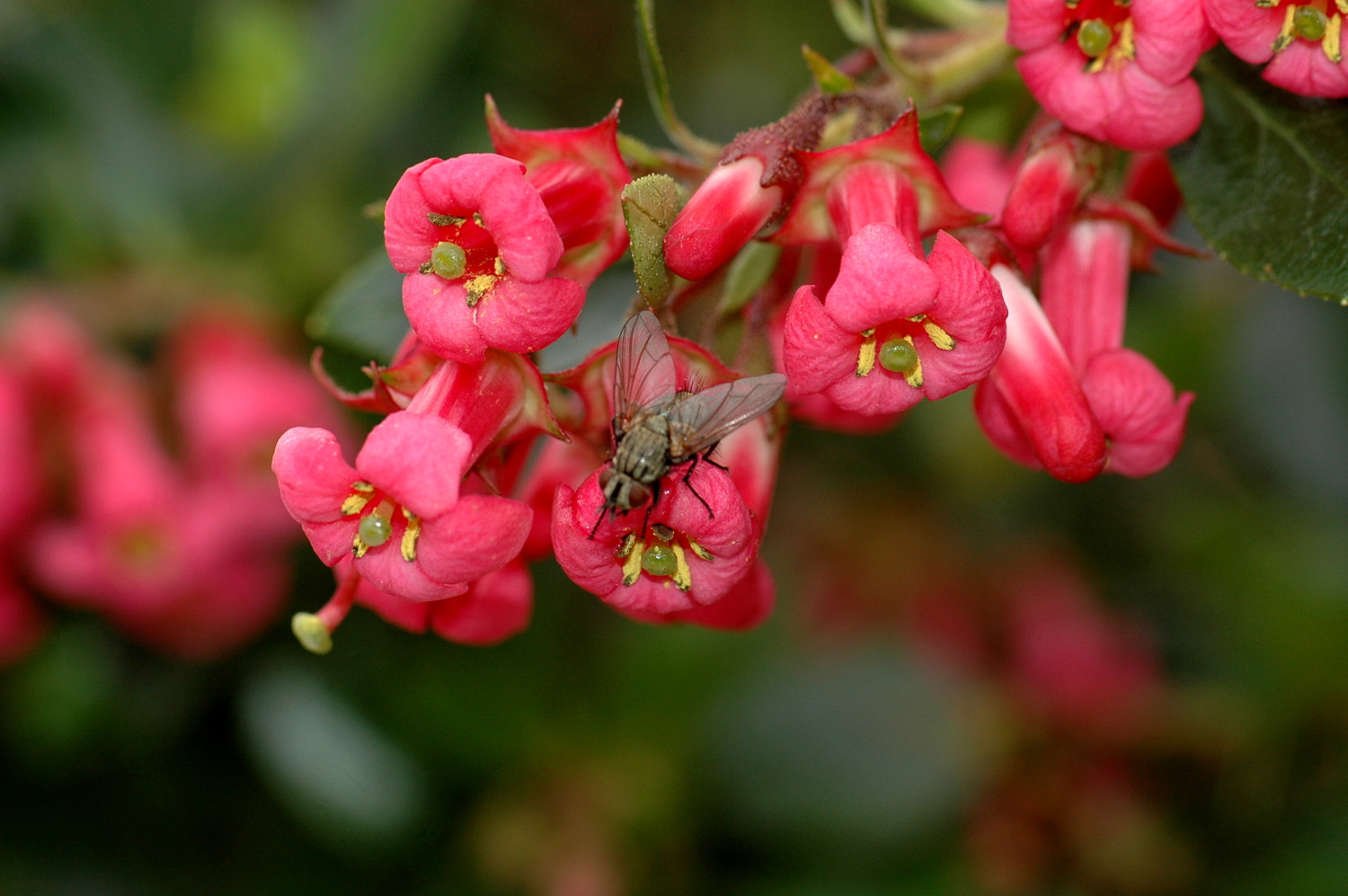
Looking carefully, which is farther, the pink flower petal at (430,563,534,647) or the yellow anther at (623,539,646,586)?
the pink flower petal at (430,563,534,647)

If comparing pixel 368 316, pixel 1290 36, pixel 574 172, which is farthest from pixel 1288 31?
pixel 368 316

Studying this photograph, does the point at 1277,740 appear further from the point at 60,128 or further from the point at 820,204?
the point at 60,128

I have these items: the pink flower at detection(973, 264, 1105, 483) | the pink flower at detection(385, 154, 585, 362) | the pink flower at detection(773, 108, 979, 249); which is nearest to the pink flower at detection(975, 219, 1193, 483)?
the pink flower at detection(973, 264, 1105, 483)

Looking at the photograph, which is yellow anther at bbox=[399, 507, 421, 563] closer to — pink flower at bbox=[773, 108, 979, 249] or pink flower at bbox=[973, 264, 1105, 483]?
pink flower at bbox=[773, 108, 979, 249]

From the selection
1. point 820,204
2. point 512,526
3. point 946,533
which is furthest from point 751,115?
point 512,526

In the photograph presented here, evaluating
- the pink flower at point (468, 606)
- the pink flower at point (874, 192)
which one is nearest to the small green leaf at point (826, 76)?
the pink flower at point (874, 192)

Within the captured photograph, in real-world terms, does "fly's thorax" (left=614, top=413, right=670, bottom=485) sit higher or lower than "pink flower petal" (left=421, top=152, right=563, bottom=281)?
lower

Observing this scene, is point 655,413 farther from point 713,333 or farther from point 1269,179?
point 1269,179
